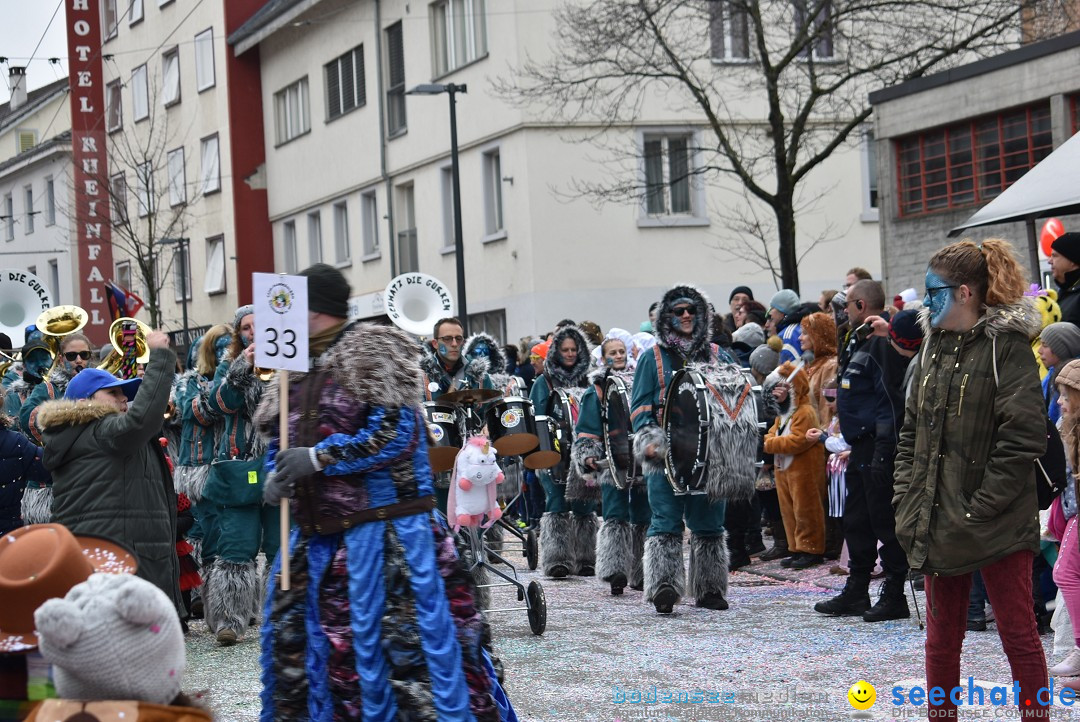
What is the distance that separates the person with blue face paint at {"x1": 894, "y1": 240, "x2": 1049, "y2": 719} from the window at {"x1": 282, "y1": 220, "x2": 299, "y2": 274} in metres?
32.0

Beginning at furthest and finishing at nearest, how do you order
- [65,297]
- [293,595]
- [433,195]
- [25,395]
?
[65,297], [433,195], [25,395], [293,595]

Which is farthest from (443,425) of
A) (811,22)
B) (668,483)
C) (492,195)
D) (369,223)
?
(369,223)

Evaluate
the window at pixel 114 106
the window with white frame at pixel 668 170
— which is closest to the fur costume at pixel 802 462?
the window with white frame at pixel 668 170

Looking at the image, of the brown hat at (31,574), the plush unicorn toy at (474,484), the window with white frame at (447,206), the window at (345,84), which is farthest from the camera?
the window at (345,84)

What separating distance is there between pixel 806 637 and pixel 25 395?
782 centimetres

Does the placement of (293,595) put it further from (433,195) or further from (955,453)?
(433,195)

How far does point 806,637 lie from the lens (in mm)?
8789

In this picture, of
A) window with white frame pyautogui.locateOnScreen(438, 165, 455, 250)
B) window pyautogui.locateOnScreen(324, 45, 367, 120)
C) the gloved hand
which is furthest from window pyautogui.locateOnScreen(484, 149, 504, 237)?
the gloved hand

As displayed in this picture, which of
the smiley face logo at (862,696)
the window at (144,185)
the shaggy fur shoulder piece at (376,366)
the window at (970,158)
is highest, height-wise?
the window at (144,185)

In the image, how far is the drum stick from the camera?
548 cm

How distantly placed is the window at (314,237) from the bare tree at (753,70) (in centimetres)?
1045

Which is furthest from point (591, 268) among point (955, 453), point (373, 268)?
point (955, 453)

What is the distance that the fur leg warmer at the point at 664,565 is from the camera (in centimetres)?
996

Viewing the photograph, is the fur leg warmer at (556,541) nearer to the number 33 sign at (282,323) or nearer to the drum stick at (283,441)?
the drum stick at (283,441)
